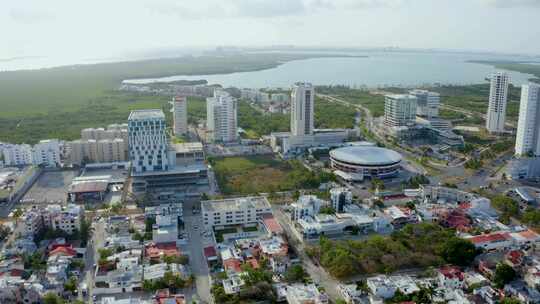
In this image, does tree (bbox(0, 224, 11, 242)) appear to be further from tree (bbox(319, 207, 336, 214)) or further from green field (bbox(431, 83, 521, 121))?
green field (bbox(431, 83, 521, 121))

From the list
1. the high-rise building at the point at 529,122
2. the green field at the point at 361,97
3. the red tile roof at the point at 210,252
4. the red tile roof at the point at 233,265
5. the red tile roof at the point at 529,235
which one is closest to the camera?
the red tile roof at the point at 233,265

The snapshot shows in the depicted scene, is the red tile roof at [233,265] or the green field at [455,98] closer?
the red tile roof at [233,265]

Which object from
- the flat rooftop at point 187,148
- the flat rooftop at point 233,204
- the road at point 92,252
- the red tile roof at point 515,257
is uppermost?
the flat rooftop at point 187,148

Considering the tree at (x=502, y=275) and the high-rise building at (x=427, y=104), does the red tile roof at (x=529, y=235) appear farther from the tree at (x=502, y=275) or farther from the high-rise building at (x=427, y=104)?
the high-rise building at (x=427, y=104)

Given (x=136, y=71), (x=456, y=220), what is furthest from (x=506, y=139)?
(x=136, y=71)

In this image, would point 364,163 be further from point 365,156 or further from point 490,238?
point 490,238

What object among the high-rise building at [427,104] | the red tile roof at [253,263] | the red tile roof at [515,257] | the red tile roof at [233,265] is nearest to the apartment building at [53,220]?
the red tile roof at [233,265]

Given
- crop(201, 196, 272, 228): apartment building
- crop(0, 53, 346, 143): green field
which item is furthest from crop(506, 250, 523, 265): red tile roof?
crop(0, 53, 346, 143): green field
